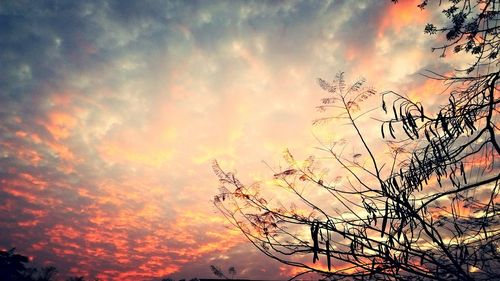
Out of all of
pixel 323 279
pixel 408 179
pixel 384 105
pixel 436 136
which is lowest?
pixel 323 279

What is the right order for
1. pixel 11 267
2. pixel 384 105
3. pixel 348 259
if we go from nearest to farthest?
pixel 348 259 → pixel 384 105 → pixel 11 267

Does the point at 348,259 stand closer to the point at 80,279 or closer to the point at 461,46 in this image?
the point at 461,46

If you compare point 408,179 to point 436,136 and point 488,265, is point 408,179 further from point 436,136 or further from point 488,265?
point 488,265

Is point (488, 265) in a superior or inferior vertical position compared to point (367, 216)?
inferior

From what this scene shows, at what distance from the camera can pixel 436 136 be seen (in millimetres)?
3389

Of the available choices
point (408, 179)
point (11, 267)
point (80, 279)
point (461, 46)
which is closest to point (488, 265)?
point (408, 179)

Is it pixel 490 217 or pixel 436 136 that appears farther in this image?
pixel 490 217

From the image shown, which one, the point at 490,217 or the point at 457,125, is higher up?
the point at 457,125

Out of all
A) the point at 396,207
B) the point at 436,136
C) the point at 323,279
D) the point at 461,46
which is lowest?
the point at 323,279

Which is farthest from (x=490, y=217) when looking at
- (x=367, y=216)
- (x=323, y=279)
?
(x=323, y=279)

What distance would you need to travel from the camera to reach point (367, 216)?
3803 mm

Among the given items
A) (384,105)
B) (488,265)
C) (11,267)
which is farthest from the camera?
(11,267)

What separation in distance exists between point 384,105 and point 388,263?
75.1 inches

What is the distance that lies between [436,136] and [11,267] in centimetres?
5005
